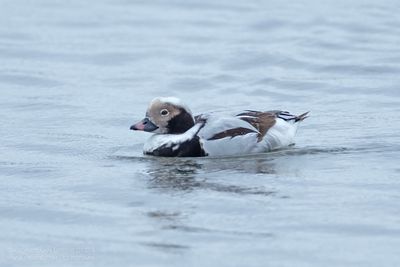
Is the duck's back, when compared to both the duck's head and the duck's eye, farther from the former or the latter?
the duck's eye

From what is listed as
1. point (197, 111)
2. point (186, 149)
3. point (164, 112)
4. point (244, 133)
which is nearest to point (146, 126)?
point (164, 112)

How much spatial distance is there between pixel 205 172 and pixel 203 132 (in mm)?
754

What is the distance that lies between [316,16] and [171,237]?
1407 cm

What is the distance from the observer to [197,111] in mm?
15875

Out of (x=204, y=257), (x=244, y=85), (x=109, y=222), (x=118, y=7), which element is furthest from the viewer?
(x=118, y=7)

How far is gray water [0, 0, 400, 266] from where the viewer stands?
944 cm

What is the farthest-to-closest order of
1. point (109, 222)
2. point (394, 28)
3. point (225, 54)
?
point (394, 28) → point (225, 54) → point (109, 222)

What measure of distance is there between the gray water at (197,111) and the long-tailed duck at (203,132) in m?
0.15

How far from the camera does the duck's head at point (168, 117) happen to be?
12.8m

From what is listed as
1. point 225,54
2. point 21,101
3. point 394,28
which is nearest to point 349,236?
point 21,101

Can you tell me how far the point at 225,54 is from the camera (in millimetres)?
19953

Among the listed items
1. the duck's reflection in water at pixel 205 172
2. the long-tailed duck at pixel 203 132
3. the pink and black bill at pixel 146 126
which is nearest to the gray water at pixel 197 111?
the duck's reflection in water at pixel 205 172

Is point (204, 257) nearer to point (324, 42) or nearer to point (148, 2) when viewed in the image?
point (324, 42)

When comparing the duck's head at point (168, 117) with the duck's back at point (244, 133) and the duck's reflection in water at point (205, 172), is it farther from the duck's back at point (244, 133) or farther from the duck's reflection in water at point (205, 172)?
the duck's reflection in water at point (205, 172)
